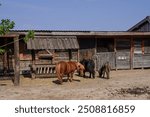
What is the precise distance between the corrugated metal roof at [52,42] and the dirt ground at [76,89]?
81.7 inches

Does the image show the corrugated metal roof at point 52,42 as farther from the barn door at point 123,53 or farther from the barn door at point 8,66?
the barn door at point 123,53

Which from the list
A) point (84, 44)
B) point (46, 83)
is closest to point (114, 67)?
point (84, 44)

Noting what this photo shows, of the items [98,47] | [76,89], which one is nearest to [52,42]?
[98,47]

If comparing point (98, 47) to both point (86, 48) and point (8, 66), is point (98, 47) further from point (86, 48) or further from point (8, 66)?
point (8, 66)

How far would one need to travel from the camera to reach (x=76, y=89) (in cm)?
1434

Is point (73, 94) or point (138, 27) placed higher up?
point (138, 27)

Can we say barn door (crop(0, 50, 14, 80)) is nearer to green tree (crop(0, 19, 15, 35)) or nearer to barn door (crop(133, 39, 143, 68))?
green tree (crop(0, 19, 15, 35))

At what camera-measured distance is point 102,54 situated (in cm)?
2214

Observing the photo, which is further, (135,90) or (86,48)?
(86,48)

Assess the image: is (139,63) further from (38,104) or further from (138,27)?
(38,104)

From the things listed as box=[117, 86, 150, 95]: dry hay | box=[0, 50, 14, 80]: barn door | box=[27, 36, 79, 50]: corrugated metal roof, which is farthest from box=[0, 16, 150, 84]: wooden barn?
box=[117, 86, 150, 95]: dry hay

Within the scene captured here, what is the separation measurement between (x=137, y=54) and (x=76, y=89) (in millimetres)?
10365

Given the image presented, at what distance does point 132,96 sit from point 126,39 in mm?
11515

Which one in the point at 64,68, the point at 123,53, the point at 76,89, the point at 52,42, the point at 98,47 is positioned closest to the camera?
the point at 76,89
